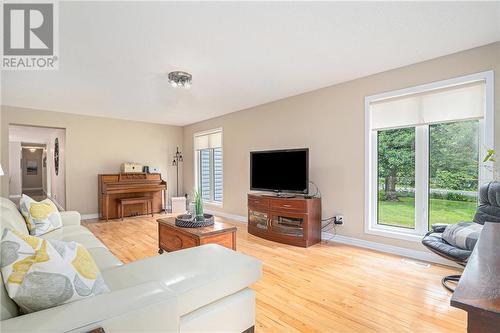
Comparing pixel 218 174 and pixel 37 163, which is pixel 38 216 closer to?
pixel 218 174

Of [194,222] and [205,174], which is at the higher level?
[205,174]

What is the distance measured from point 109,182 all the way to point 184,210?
1.86m

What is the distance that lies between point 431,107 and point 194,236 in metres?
3.06

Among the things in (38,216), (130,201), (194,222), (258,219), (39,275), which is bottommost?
(258,219)

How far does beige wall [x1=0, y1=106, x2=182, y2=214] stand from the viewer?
4867 millimetres

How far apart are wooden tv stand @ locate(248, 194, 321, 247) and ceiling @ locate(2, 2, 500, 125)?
69.5 inches

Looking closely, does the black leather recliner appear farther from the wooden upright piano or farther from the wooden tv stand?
the wooden upright piano

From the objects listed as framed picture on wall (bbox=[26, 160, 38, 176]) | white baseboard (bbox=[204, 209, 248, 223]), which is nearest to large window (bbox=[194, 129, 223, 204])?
white baseboard (bbox=[204, 209, 248, 223])

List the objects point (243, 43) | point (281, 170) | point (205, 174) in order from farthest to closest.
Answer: point (205, 174) < point (281, 170) < point (243, 43)

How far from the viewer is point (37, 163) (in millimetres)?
12273

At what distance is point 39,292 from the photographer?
0.92 meters

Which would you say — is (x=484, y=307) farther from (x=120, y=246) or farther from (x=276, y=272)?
(x=120, y=246)

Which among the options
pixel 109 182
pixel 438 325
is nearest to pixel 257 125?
pixel 109 182

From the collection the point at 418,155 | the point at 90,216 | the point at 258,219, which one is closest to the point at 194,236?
the point at 258,219
